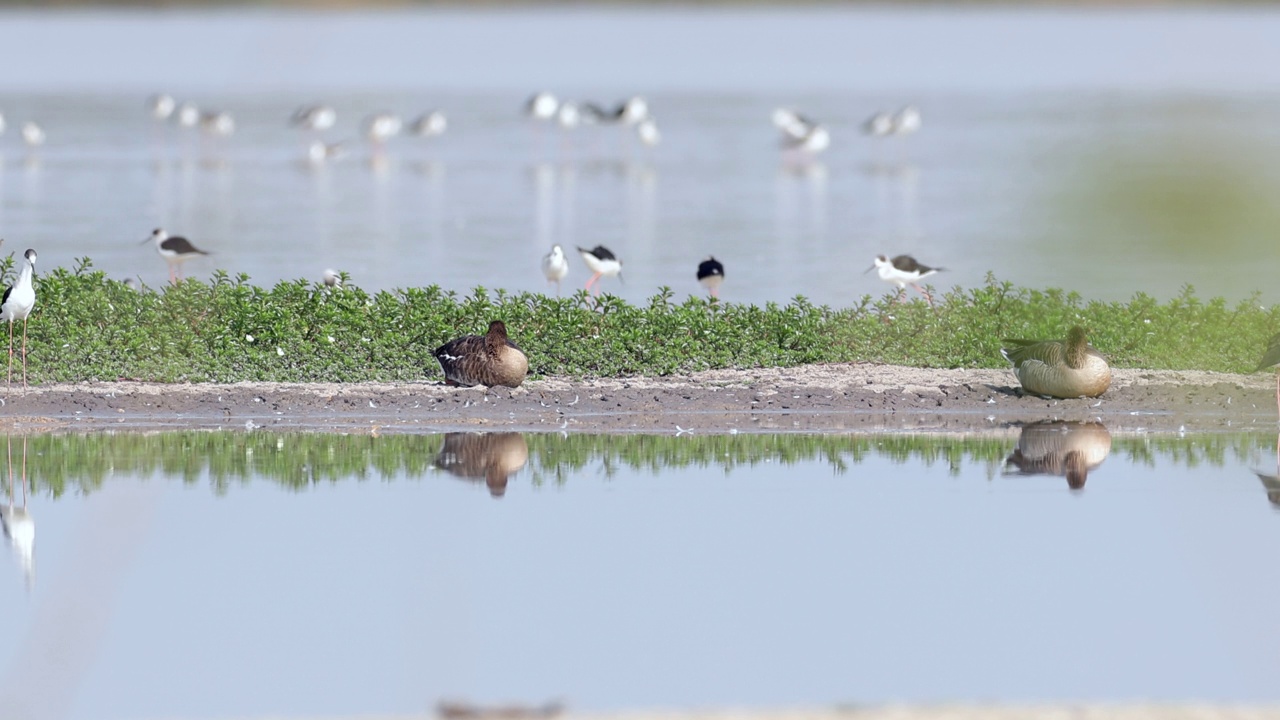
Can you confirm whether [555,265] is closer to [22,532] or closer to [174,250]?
[174,250]

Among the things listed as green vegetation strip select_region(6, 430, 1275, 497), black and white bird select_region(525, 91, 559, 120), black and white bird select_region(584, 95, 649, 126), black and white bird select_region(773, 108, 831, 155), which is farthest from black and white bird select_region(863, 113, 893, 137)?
green vegetation strip select_region(6, 430, 1275, 497)

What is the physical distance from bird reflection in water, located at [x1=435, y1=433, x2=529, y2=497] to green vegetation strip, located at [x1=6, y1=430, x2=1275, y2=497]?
7cm

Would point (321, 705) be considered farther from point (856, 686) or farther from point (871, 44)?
point (871, 44)

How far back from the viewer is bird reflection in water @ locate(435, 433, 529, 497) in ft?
26.9

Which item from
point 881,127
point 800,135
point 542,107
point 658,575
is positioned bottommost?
point 658,575

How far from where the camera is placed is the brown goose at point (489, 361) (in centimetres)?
1003

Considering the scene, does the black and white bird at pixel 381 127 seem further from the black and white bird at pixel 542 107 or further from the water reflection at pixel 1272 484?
the water reflection at pixel 1272 484

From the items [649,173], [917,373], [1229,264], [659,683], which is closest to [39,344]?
[917,373]

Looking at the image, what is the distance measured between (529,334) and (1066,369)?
3.16 meters

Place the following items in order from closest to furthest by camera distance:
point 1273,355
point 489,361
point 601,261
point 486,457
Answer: point 486,457 → point 1273,355 → point 489,361 → point 601,261

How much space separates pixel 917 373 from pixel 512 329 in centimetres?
243

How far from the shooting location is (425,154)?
1303 inches

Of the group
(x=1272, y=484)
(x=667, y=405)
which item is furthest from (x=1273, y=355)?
(x=667, y=405)

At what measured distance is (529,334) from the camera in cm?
1098
